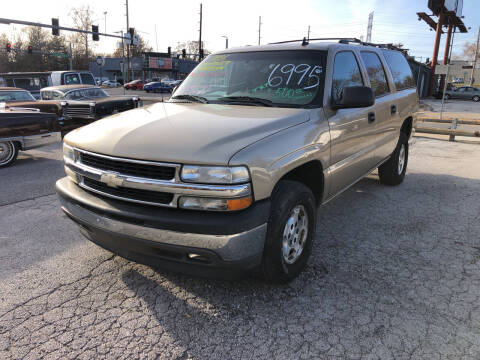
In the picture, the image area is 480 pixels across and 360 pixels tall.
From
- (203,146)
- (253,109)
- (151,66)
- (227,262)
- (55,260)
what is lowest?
(55,260)

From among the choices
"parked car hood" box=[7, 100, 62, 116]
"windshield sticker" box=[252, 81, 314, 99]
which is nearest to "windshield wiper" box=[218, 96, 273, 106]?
"windshield sticker" box=[252, 81, 314, 99]

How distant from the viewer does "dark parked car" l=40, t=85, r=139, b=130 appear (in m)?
11.1

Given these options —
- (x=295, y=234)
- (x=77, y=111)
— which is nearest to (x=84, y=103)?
(x=77, y=111)

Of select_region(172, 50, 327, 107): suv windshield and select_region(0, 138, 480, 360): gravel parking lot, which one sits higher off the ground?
select_region(172, 50, 327, 107): suv windshield

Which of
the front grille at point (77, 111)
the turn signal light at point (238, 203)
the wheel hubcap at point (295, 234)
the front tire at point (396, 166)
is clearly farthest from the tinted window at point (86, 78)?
the turn signal light at point (238, 203)

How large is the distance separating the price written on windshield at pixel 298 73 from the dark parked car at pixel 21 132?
19.4 ft

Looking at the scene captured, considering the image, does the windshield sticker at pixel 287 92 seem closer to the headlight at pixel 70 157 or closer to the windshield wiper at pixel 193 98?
the windshield wiper at pixel 193 98

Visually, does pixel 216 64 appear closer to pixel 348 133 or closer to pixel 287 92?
pixel 287 92

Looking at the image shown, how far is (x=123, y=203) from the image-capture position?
259 centimetres

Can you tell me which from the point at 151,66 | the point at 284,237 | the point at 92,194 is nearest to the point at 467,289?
the point at 284,237

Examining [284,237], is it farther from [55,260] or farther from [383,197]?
[383,197]

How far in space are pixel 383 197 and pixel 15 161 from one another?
278 inches

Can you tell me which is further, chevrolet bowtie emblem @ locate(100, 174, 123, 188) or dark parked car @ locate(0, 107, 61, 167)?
dark parked car @ locate(0, 107, 61, 167)

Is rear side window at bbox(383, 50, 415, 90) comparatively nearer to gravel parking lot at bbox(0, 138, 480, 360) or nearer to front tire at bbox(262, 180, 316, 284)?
gravel parking lot at bbox(0, 138, 480, 360)
